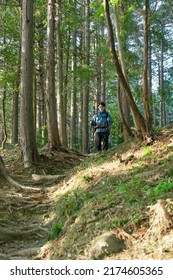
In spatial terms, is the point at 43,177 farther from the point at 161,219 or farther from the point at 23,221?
the point at 161,219

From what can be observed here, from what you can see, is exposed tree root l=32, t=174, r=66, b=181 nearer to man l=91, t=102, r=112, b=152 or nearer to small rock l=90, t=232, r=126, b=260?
man l=91, t=102, r=112, b=152

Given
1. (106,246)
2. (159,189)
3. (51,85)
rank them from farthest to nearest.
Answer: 1. (51,85)
2. (159,189)
3. (106,246)

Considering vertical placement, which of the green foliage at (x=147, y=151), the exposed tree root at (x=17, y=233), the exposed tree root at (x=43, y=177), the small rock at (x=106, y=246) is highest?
the green foliage at (x=147, y=151)

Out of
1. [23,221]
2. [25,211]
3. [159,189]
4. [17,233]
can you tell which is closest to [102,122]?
[25,211]

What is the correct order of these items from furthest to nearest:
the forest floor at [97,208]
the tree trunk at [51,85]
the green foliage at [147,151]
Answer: the tree trunk at [51,85] < the green foliage at [147,151] < the forest floor at [97,208]

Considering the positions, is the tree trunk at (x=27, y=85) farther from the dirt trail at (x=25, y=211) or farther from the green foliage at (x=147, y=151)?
the green foliage at (x=147, y=151)

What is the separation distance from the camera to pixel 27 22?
10.7 metres

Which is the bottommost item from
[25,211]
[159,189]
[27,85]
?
[25,211]

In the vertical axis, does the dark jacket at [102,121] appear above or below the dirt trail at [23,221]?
above

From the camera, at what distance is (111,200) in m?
5.20

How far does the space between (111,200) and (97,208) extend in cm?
26

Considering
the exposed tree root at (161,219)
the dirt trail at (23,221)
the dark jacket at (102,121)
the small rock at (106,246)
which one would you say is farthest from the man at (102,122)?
the small rock at (106,246)

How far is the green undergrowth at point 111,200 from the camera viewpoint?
439 centimetres

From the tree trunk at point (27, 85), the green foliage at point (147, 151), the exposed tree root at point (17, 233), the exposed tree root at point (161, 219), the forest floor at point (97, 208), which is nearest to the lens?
the exposed tree root at point (161, 219)
